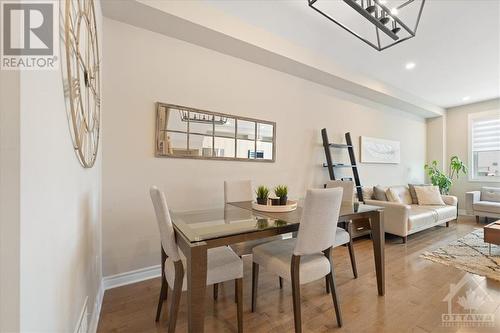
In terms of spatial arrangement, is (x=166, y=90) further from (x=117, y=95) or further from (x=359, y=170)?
(x=359, y=170)

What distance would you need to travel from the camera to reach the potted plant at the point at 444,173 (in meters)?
5.48

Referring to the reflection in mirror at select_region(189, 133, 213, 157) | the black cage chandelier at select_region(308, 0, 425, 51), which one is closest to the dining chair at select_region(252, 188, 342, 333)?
the reflection in mirror at select_region(189, 133, 213, 157)

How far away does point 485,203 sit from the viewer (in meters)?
4.72

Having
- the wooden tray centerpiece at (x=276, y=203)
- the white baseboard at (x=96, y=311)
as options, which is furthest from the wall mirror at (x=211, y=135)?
the white baseboard at (x=96, y=311)

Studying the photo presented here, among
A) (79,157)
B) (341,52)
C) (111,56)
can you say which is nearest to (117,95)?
(111,56)

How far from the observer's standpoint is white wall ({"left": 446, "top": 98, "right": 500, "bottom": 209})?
18.5ft

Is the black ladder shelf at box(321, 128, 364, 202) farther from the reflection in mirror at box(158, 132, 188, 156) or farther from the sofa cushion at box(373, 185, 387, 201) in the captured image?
the reflection in mirror at box(158, 132, 188, 156)

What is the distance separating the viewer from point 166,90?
8.40 feet

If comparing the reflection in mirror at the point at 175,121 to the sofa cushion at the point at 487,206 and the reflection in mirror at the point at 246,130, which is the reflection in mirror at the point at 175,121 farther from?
the sofa cushion at the point at 487,206

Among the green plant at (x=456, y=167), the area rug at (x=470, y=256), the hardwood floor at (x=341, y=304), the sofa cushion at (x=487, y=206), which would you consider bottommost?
the hardwood floor at (x=341, y=304)

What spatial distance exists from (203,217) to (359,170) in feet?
12.2

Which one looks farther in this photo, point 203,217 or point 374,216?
point 374,216

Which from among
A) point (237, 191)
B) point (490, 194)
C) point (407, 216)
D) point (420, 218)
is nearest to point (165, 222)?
point (237, 191)

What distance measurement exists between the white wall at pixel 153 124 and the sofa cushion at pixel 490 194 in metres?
4.11
